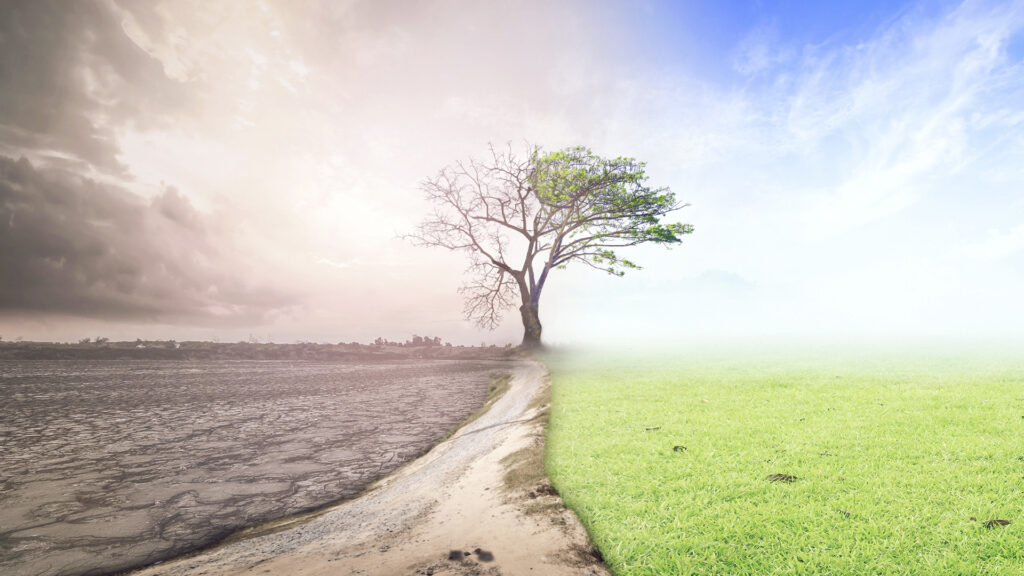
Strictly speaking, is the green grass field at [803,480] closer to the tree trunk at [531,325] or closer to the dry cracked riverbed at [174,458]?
the dry cracked riverbed at [174,458]

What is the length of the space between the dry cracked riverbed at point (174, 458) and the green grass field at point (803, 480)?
164 inches

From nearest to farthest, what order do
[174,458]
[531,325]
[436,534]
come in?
1. [436,534]
2. [174,458]
3. [531,325]

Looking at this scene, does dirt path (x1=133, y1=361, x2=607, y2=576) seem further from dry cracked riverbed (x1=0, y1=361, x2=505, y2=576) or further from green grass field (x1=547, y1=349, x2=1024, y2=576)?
dry cracked riverbed (x1=0, y1=361, x2=505, y2=576)

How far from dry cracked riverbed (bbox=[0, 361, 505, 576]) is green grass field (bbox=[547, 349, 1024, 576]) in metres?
4.15

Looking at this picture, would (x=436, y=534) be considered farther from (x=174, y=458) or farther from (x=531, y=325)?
(x=531, y=325)

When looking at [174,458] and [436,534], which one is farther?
[174,458]

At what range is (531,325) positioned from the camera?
102ft

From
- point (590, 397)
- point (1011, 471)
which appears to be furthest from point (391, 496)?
point (1011, 471)

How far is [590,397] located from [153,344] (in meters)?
40.3

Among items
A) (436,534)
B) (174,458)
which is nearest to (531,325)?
(174,458)

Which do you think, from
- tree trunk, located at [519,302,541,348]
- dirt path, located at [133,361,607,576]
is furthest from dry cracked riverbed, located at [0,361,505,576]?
tree trunk, located at [519,302,541,348]

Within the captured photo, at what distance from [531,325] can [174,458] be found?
24.4m

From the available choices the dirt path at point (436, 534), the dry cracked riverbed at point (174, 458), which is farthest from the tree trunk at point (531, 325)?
the dirt path at point (436, 534)

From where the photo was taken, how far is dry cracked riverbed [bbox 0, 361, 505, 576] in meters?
5.11
